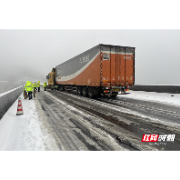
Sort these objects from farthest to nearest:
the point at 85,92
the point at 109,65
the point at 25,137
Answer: the point at 85,92 < the point at 109,65 < the point at 25,137

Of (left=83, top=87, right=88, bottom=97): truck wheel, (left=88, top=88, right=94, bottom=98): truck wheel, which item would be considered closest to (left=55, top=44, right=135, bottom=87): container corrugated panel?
(left=88, top=88, right=94, bottom=98): truck wheel

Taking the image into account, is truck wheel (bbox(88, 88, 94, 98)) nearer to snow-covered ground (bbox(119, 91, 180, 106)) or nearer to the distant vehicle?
the distant vehicle

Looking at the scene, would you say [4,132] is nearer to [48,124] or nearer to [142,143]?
[48,124]

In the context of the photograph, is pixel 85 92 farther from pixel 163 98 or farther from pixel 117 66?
pixel 163 98

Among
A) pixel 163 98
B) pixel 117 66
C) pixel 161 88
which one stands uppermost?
pixel 117 66

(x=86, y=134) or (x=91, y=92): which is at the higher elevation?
(x=91, y=92)

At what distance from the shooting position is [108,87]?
417 inches

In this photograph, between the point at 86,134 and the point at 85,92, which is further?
the point at 85,92

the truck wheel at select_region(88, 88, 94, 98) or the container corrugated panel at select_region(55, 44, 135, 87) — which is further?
the truck wheel at select_region(88, 88, 94, 98)

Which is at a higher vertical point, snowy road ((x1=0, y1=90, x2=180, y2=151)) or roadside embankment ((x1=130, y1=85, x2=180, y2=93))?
roadside embankment ((x1=130, y1=85, x2=180, y2=93))

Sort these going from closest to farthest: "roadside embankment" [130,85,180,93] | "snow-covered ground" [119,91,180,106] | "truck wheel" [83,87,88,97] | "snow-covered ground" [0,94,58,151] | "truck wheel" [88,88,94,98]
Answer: "snow-covered ground" [0,94,58,151], "snow-covered ground" [119,91,180,106], "truck wheel" [88,88,94,98], "roadside embankment" [130,85,180,93], "truck wheel" [83,87,88,97]

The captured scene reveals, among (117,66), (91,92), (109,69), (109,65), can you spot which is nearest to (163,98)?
(117,66)

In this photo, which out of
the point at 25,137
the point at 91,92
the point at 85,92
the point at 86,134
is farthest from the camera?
the point at 85,92
